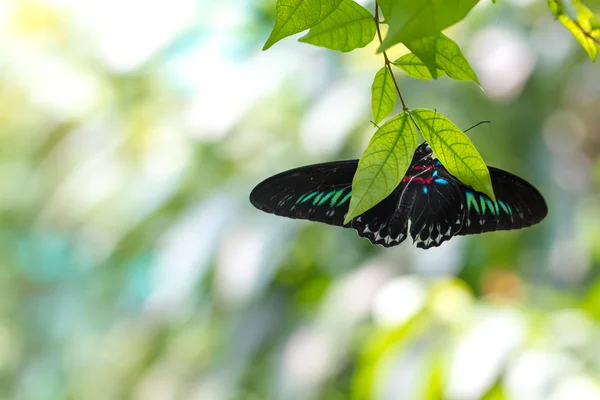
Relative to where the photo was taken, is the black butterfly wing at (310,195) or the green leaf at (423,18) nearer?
the green leaf at (423,18)

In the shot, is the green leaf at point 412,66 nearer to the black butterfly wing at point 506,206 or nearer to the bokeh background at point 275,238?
the black butterfly wing at point 506,206

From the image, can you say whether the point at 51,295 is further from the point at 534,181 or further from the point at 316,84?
the point at 534,181

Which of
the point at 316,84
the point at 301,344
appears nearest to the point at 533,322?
the point at 301,344

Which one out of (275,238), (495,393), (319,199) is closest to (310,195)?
(319,199)

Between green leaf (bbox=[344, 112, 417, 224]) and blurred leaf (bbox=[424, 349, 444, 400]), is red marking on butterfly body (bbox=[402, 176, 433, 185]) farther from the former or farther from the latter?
blurred leaf (bbox=[424, 349, 444, 400])

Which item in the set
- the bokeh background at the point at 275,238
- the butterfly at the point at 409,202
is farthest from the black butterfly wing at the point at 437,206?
the bokeh background at the point at 275,238

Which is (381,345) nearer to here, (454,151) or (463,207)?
(463,207)
